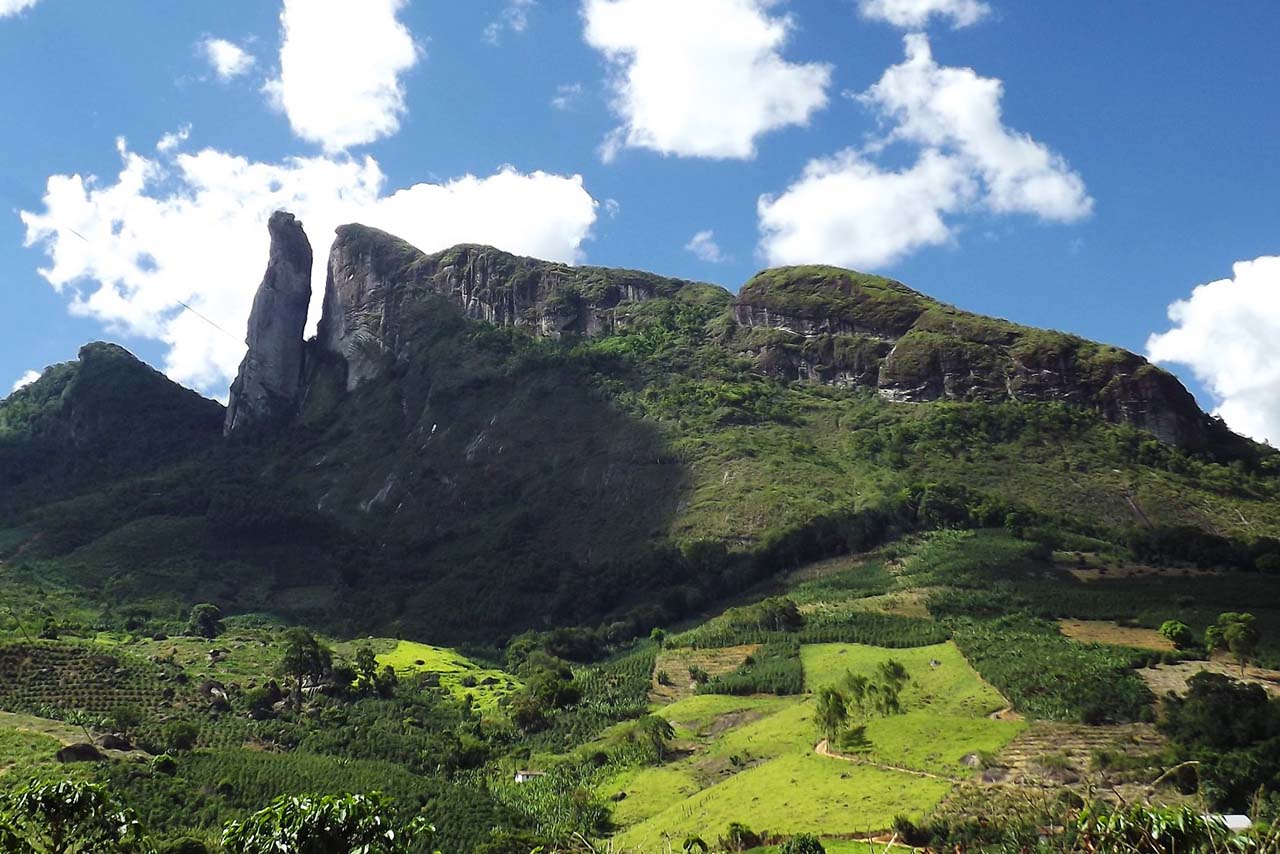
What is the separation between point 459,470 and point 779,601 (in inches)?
2997

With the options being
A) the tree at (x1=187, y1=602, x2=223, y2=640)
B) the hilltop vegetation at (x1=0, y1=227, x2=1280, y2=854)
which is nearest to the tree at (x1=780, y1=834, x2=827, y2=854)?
the hilltop vegetation at (x1=0, y1=227, x2=1280, y2=854)

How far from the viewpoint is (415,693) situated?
3738 inches

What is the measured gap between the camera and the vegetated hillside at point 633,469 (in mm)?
122062

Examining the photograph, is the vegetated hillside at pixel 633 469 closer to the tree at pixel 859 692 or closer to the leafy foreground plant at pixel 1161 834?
the tree at pixel 859 692

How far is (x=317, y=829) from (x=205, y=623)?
106 metres

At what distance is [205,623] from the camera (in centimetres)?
11650

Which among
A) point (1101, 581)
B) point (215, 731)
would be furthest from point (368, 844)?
point (1101, 581)

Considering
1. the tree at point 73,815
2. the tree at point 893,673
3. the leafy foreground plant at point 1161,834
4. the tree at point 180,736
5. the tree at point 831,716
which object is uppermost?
the leafy foreground plant at point 1161,834

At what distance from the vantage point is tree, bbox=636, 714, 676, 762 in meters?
71.6

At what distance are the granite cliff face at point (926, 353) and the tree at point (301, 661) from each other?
99.9 meters

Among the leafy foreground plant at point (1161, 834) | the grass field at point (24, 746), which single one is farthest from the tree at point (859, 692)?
the grass field at point (24, 746)

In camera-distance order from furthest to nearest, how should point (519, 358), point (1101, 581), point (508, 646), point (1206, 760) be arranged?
1. point (519, 358)
2. point (508, 646)
3. point (1101, 581)
4. point (1206, 760)

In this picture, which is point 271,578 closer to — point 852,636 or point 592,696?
point 592,696

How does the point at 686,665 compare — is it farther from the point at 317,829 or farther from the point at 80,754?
the point at 317,829
